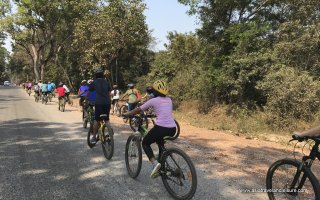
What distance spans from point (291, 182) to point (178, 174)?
1642 millimetres

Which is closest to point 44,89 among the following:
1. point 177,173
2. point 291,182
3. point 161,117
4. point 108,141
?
point 108,141

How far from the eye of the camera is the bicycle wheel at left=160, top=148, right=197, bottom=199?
18.1ft

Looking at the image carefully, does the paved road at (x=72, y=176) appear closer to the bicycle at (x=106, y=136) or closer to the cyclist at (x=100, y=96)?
the bicycle at (x=106, y=136)

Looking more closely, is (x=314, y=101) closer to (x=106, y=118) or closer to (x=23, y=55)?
(x=106, y=118)

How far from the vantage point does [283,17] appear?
63.5 feet

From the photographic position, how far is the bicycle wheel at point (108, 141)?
842 centimetres

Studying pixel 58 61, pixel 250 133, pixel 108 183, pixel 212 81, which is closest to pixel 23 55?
pixel 58 61

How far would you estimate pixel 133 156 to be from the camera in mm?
7082

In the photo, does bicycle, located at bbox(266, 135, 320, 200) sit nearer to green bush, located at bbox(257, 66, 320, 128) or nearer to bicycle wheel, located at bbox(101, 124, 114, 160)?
bicycle wheel, located at bbox(101, 124, 114, 160)

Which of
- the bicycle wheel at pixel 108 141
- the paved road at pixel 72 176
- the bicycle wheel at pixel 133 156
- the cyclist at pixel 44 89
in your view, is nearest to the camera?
the paved road at pixel 72 176

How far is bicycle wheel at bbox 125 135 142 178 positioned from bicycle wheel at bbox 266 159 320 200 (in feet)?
7.86

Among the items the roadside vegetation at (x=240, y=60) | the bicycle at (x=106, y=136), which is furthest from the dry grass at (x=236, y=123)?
the bicycle at (x=106, y=136)

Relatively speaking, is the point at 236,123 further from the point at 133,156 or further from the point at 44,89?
the point at 44,89

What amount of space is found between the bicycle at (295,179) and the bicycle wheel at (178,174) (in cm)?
112
